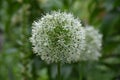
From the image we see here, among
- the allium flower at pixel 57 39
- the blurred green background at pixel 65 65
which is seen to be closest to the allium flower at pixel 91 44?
the blurred green background at pixel 65 65

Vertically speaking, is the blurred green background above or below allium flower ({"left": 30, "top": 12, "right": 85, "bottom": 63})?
above

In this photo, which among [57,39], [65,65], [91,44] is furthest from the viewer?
[65,65]

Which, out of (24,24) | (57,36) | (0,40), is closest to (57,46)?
(57,36)

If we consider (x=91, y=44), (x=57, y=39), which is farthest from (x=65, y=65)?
(x=57, y=39)

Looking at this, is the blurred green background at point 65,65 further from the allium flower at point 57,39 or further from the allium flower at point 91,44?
the allium flower at point 57,39

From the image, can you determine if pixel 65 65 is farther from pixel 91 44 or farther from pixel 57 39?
pixel 57 39

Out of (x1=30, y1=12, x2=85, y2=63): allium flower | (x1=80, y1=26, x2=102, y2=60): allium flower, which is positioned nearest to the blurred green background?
(x1=80, y1=26, x2=102, y2=60): allium flower

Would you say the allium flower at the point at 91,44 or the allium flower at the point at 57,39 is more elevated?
the allium flower at the point at 91,44

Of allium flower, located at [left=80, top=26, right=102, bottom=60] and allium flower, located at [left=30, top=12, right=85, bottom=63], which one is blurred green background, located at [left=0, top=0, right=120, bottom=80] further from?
allium flower, located at [left=30, top=12, right=85, bottom=63]
